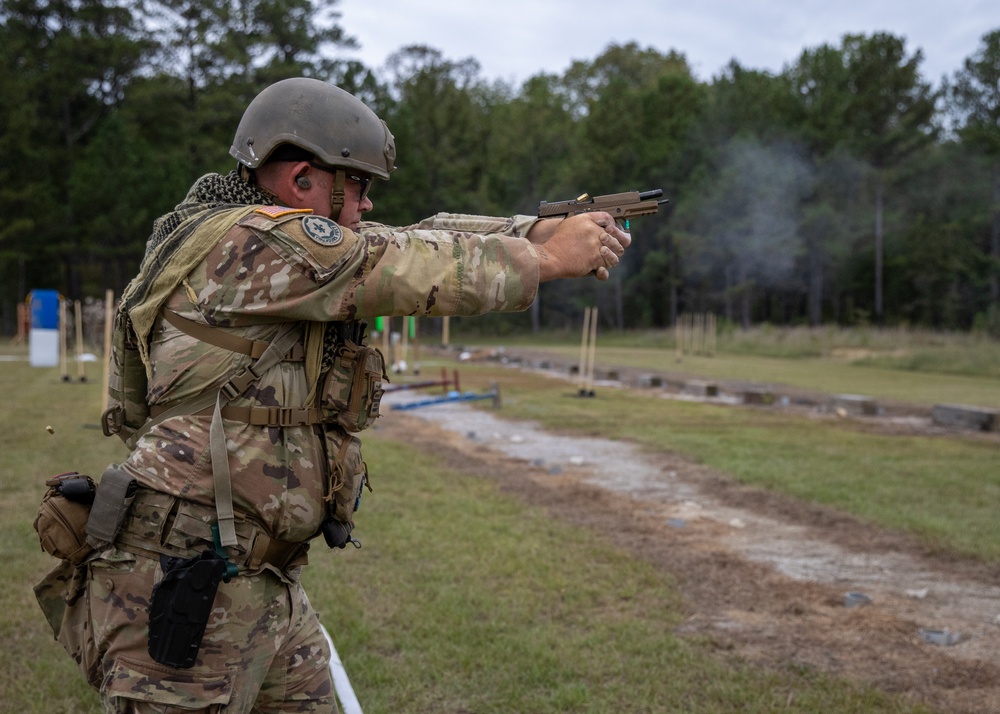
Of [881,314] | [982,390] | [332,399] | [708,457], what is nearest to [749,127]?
[881,314]

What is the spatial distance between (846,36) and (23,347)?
4572 centimetres

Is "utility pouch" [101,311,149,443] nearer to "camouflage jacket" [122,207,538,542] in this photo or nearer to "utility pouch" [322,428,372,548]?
"camouflage jacket" [122,207,538,542]

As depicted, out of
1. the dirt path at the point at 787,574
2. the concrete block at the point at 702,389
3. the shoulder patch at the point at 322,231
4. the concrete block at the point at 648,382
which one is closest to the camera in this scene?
the shoulder patch at the point at 322,231

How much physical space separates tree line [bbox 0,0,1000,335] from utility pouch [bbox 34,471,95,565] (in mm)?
41835

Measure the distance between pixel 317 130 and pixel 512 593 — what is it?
3942 millimetres

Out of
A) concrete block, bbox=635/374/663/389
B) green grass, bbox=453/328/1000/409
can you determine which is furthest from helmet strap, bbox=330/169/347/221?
concrete block, bbox=635/374/663/389

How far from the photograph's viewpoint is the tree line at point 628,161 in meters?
42.7

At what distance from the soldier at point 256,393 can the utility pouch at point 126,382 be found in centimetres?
1

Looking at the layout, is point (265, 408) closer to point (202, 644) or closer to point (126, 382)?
point (126, 382)

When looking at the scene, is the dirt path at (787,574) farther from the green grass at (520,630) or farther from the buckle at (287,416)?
the buckle at (287,416)

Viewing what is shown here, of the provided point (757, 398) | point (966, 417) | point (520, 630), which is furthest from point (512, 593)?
point (757, 398)

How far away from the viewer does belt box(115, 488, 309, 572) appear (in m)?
2.20

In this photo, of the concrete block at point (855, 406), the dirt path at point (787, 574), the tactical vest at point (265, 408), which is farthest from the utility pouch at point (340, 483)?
the concrete block at point (855, 406)

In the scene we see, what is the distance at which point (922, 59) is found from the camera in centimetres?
4797
